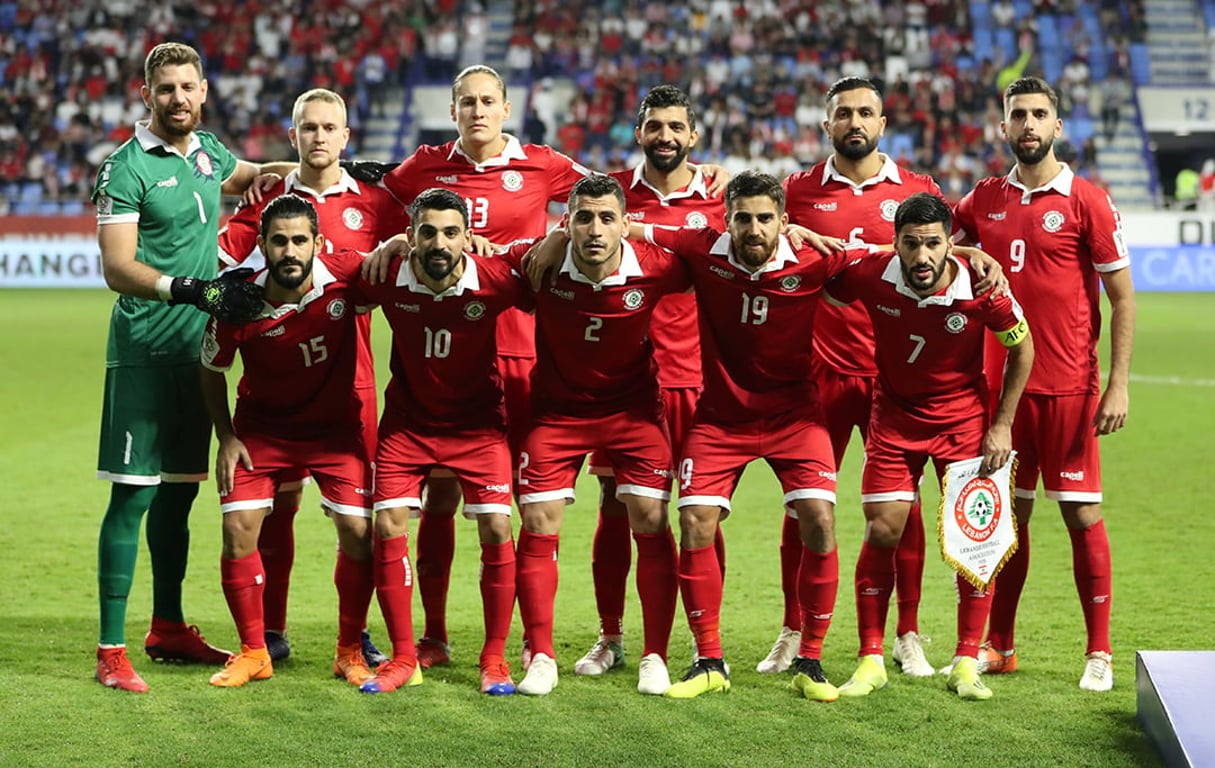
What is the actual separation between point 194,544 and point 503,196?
2954 mm

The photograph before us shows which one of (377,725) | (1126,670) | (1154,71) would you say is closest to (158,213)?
(377,725)

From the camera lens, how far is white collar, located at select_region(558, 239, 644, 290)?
17.2 ft

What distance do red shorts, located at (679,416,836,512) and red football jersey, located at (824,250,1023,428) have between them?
36 centimetres

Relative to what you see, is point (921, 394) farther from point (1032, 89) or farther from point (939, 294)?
point (1032, 89)

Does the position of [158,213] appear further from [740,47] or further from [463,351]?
[740,47]

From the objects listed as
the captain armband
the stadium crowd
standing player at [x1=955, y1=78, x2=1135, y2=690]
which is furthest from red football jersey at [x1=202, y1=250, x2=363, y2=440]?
the stadium crowd

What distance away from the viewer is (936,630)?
6.10 m

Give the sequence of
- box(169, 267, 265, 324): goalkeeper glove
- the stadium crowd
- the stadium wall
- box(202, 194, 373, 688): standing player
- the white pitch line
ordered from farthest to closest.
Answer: the stadium crowd < the stadium wall < the white pitch line < box(202, 194, 373, 688): standing player < box(169, 267, 265, 324): goalkeeper glove

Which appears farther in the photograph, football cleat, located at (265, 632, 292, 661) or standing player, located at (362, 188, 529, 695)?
football cleat, located at (265, 632, 292, 661)

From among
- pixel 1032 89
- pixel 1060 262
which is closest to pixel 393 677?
pixel 1060 262

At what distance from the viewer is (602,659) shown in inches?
217

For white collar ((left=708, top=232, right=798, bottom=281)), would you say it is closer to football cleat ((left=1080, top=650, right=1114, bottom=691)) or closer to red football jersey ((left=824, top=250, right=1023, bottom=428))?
red football jersey ((left=824, top=250, right=1023, bottom=428))

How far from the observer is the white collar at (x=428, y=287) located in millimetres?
5223

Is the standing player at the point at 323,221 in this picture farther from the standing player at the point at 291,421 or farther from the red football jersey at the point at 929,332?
the red football jersey at the point at 929,332
